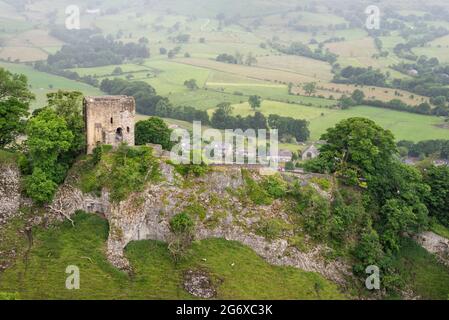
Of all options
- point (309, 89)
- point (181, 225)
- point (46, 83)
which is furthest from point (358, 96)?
point (181, 225)

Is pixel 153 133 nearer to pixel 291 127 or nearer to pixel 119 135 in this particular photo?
pixel 119 135

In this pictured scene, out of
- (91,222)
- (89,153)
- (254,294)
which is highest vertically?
(89,153)

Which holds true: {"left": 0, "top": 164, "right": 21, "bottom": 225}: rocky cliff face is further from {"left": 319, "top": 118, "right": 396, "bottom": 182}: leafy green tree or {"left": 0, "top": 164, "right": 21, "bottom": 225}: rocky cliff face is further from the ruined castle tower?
{"left": 319, "top": 118, "right": 396, "bottom": 182}: leafy green tree

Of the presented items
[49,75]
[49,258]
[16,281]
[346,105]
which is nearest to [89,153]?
[49,258]

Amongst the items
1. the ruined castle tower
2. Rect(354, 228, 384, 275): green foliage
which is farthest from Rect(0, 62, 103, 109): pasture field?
Rect(354, 228, 384, 275): green foliage

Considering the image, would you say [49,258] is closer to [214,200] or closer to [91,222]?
[91,222]
